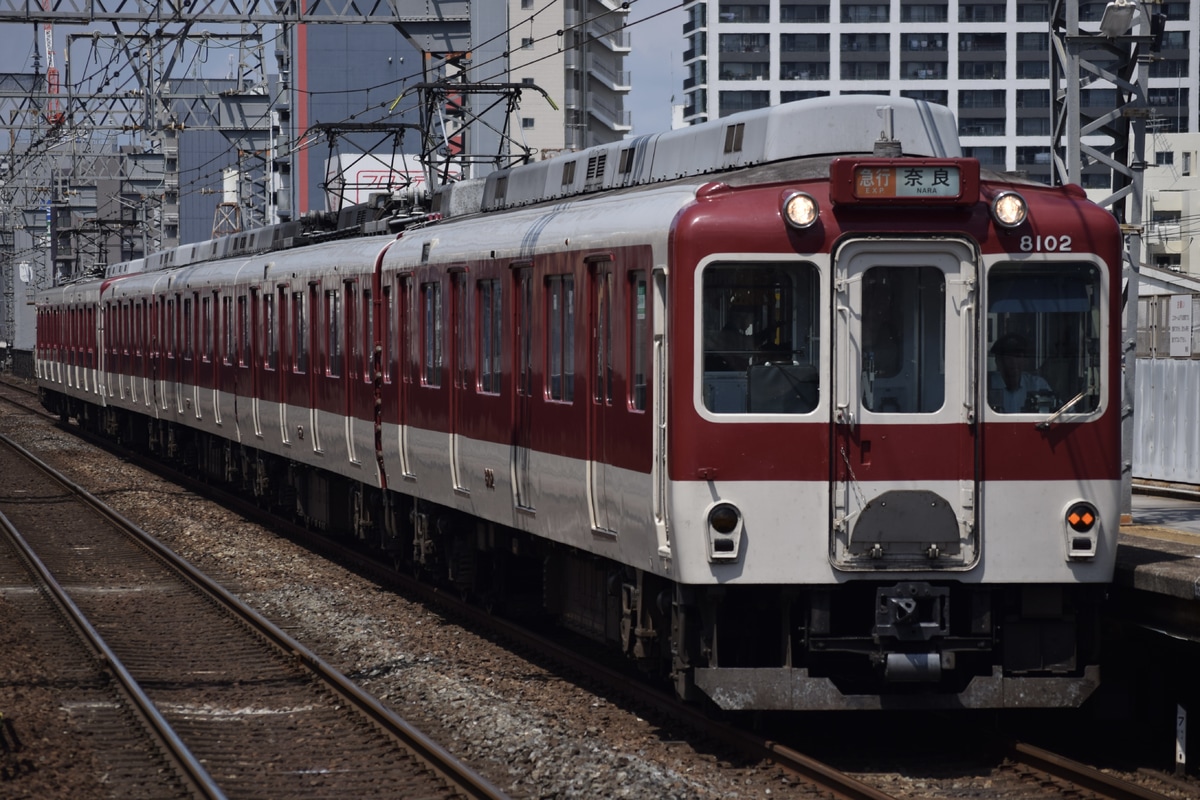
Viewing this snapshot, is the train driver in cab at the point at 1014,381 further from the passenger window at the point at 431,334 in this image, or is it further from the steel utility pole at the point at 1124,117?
the steel utility pole at the point at 1124,117

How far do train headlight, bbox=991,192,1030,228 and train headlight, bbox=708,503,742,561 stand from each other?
193 cm

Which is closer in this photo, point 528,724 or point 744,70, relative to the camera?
point 528,724

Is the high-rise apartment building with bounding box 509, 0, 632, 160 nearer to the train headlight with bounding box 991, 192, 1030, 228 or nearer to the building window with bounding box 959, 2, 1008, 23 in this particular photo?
the building window with bounding box 959, 2, 1008, 23

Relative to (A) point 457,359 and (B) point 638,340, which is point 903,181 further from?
(A) point 457,359

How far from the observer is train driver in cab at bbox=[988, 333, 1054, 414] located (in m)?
8.76

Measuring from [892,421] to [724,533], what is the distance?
0.99m

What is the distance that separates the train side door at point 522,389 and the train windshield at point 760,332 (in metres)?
2.70

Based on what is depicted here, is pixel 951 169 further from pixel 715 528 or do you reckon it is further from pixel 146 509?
pixel 146 509

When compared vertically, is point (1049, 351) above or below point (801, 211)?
below

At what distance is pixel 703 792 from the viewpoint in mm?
8227

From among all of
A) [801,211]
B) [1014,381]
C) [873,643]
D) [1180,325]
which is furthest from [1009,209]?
[1180,325]

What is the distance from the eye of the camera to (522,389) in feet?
37.4

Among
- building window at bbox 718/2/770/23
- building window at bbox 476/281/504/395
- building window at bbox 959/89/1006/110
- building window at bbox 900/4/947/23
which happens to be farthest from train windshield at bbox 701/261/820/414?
building window at bbox 959/89/1006/110

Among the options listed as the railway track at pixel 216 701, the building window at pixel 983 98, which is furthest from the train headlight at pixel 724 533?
the building window at pixel 983 98
